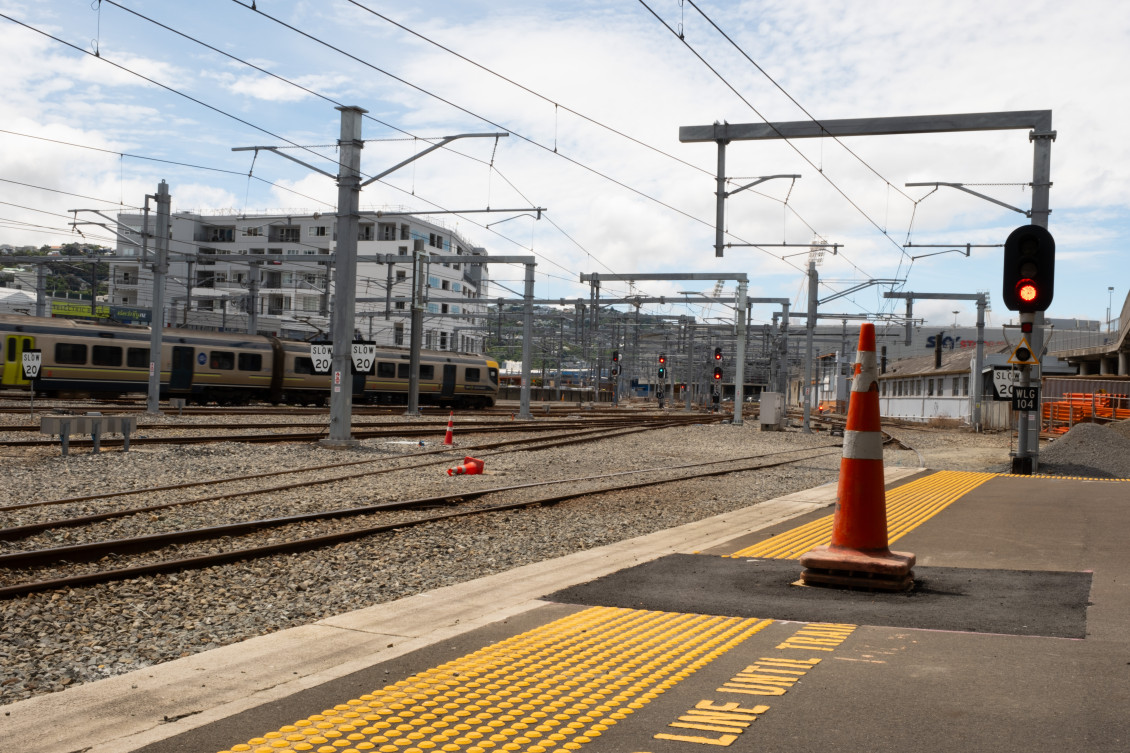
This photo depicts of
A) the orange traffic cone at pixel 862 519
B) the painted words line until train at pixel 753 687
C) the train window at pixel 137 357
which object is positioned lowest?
the painted words line until train at pixel 753 687

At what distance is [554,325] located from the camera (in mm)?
72062

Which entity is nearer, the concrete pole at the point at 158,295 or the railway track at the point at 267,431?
the railway track at the point at 267,431

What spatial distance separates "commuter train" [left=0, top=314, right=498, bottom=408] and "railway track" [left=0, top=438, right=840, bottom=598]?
19977 millimetres

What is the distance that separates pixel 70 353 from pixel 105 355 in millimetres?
1267

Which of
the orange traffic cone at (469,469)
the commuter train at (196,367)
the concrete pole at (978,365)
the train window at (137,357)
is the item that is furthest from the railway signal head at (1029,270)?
the train window at (137,357)

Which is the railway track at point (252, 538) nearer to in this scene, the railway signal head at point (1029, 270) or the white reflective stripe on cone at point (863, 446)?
the white reflective stripe on cone at point (863, 446)

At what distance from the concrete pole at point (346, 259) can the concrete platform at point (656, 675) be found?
15.0m

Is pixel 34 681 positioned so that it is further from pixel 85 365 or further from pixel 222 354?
pixel 222 354

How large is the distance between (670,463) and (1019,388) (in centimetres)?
694

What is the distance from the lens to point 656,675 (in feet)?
15.5

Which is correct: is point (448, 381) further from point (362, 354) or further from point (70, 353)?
point (362, 354)

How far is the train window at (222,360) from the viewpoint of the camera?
38312mm

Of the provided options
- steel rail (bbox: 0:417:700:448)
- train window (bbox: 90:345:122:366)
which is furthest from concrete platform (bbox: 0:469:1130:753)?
train window (bbox: 90:345:122:366)

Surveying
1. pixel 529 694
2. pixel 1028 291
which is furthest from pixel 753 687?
pixel 1028 291
